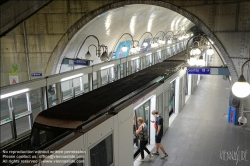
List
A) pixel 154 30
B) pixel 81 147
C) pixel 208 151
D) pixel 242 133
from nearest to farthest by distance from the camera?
pixel 81 147 → pixel 208 151 → pixel 242 133 → pixel 154 30

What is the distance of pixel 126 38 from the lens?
Result: 21.3m

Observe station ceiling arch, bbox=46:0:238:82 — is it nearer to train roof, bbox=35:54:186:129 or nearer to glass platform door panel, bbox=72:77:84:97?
glass platform door panel, bbox=72:77:84:97

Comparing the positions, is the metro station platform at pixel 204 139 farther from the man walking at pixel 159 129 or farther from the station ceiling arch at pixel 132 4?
the station ceiling arch at pixel 132 4

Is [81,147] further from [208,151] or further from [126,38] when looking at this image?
[126,38]

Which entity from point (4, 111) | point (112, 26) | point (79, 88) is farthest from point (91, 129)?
point (112, 26)

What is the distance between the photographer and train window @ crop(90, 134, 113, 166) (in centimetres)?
420

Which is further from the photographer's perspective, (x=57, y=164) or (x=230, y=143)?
(x=230, y=143)

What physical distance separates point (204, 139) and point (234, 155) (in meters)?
1.35

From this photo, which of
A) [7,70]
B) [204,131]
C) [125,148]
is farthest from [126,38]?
[125,148]

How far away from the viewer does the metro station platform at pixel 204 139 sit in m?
7.49

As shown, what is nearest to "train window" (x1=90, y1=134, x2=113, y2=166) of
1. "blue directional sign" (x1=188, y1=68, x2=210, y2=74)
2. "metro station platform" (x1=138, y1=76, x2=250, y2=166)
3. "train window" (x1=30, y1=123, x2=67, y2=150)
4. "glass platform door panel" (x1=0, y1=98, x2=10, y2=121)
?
"train window" (x1=30, y1=123, x2=67, y2=150)

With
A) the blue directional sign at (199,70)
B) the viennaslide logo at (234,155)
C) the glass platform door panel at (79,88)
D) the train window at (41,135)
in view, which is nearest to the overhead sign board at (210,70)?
the blue directional sign at (199,70)

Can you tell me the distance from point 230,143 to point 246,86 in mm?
5558

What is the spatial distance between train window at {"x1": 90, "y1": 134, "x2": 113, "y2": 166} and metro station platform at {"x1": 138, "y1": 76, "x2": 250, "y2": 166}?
9.21 ft
